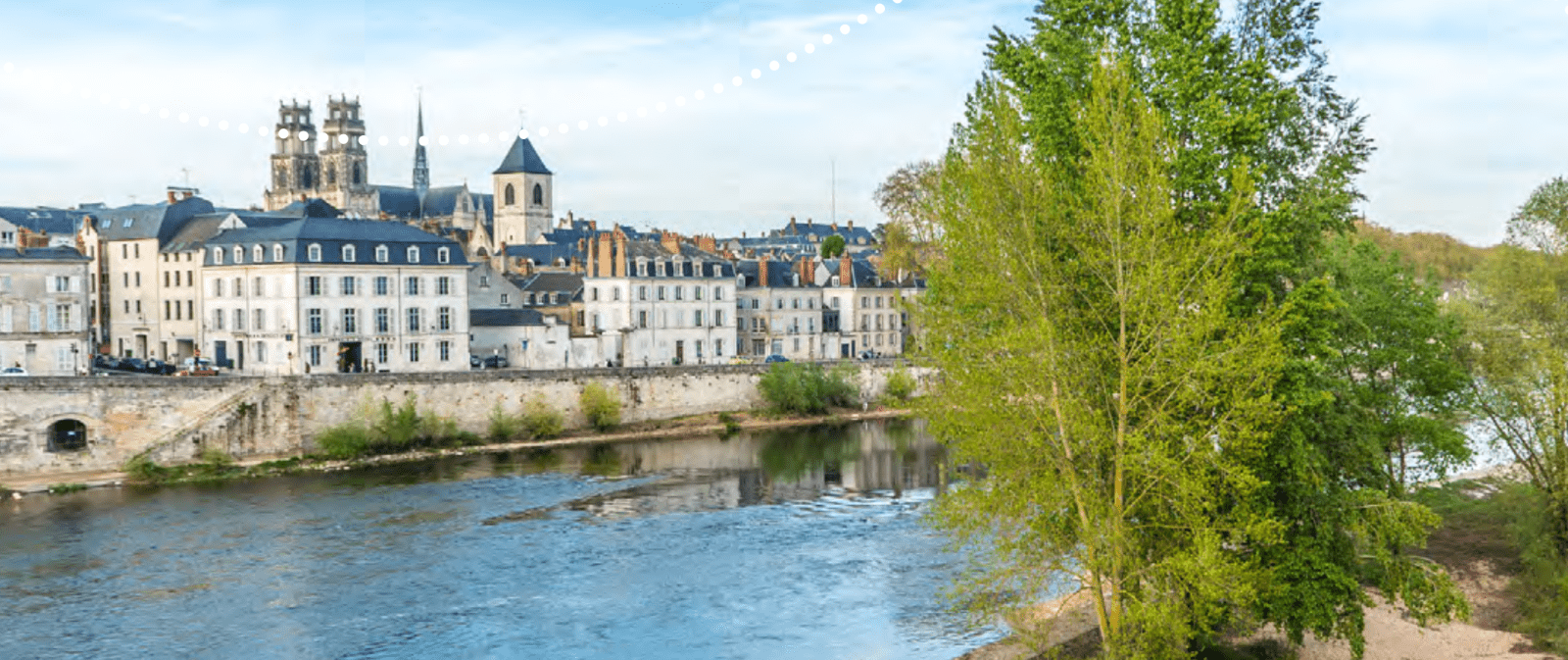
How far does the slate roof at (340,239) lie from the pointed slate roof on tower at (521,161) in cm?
4268

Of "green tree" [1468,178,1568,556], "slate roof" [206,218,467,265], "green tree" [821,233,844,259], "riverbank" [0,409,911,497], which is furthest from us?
"green tree" [821,233,844,259]

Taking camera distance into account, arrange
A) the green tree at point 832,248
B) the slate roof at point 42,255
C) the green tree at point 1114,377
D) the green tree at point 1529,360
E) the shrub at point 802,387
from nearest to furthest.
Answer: the green tree at point 1114,377, the green tree at point 1529,360, the slate roof at point 42,255, the shrub at point 802,387, the green tree at point 832,248

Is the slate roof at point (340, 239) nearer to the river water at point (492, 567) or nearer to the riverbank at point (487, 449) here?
the riverbank at point (487, 449)

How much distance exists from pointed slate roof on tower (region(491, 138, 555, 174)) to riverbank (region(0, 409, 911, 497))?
4664 centimetres

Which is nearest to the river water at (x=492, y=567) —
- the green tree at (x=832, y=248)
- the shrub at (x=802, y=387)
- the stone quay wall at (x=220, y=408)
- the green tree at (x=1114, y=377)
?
the stone quay wall at (x=220, y=408)

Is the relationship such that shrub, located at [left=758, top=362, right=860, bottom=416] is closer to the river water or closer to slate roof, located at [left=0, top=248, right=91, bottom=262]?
the river water

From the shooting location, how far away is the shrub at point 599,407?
149 feet

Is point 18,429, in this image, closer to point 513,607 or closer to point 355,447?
point 355,447

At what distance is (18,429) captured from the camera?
1390 inches

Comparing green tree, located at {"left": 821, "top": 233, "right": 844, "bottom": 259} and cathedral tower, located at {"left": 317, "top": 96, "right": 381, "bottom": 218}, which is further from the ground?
cathedral tower, located at {"left": 317, "top": 96, "right": 381, "bottom": 218}

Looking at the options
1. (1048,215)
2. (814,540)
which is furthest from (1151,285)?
(814,540)

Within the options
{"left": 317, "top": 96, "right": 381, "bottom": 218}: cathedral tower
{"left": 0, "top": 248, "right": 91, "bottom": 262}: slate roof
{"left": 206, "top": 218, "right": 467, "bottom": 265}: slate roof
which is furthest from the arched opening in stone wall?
{"left": 317, "top": 96, "right": 381, "bottom": 218}: cathedral tower

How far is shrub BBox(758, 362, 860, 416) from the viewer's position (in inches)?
1957

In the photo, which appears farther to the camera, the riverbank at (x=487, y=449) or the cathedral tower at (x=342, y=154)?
the cathedral tower at (x=342, y=154)
